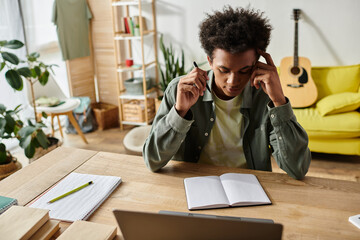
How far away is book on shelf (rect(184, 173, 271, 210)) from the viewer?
3.04 ft

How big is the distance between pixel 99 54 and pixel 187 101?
3.09m

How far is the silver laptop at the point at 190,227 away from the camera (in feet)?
1.88

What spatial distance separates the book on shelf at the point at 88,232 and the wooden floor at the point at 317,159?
2.06 meters

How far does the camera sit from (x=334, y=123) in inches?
105

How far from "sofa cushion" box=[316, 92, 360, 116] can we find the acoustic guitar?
0.63 feet

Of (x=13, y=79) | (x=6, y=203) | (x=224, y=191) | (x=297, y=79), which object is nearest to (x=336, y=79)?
(x=297, y=79)

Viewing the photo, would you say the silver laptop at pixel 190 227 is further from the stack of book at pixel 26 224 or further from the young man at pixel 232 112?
the young man at pixel 232 112

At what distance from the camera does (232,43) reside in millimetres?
1046

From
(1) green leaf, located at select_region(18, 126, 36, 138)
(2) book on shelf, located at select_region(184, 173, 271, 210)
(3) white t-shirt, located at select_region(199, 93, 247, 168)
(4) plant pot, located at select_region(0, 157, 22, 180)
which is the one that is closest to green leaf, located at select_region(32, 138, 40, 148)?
(1) green leaf, located at select_region(18, 126, 36, 138)

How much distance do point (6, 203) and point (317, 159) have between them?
2644mm

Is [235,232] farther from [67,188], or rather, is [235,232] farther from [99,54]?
[99,54]

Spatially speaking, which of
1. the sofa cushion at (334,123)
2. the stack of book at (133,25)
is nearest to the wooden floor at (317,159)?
the sofa cushion at (334,123)

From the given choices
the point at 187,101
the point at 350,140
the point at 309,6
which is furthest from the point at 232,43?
the point at 309,6

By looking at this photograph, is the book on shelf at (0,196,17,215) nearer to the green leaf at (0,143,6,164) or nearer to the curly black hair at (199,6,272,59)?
the curly black hair at (199,6,272,59)
